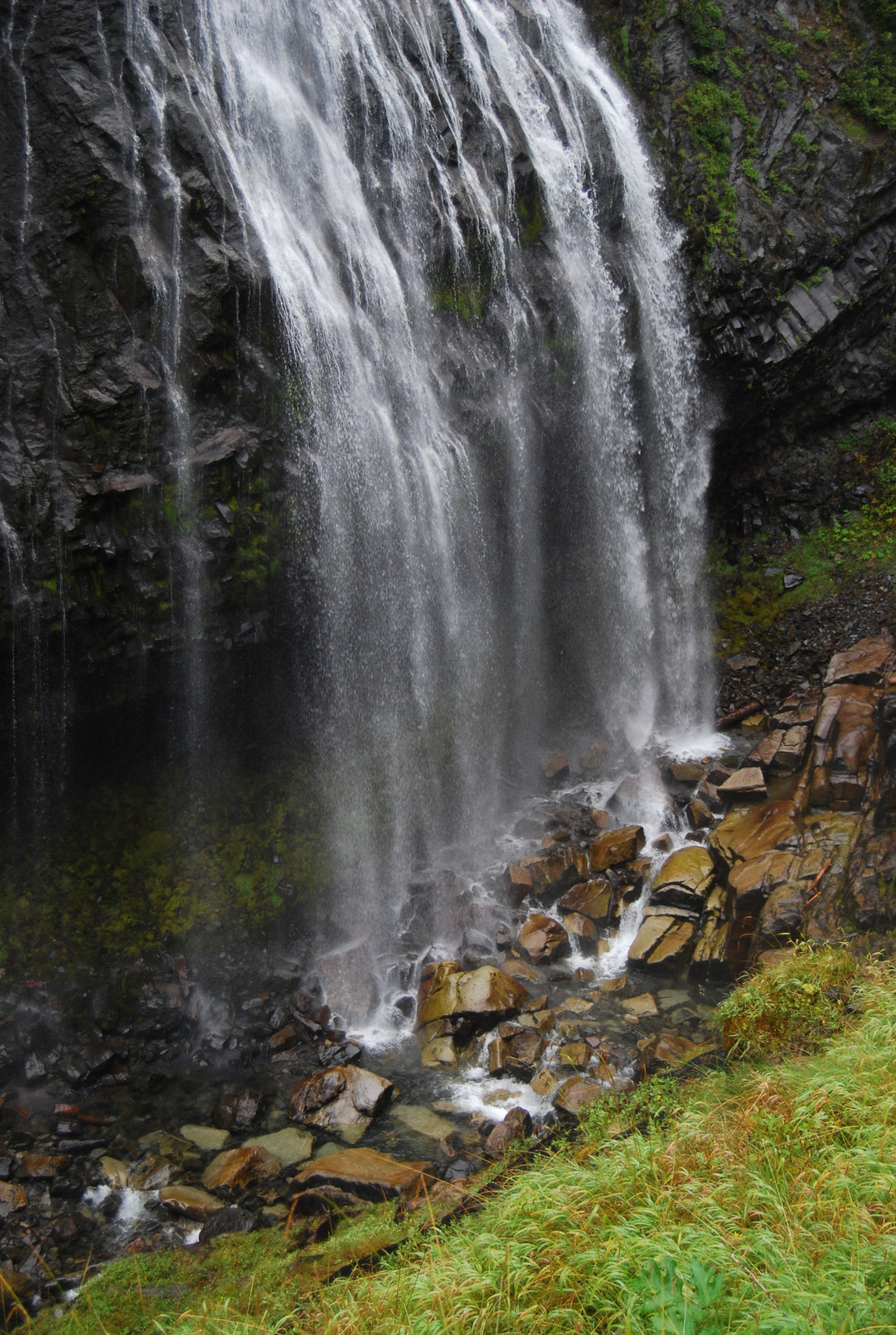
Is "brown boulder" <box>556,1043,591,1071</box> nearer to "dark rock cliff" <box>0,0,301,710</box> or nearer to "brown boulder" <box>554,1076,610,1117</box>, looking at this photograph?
"brown boulder" <box>554,1076,610,1117</box>

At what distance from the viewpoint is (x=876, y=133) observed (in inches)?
618

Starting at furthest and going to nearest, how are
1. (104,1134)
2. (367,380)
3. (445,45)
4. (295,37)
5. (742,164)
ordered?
(742,164), (445,45), (295,37), (367,380), (104,1134)

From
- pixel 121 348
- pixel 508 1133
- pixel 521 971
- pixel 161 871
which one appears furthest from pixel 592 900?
pixel 121 348

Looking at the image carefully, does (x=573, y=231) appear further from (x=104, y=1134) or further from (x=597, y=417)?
(x=104, y=1134)

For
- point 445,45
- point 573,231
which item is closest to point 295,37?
point 445,45

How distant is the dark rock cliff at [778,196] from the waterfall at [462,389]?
76cm

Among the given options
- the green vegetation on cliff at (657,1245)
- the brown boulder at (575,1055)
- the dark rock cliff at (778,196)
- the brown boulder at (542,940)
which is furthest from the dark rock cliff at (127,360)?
the dark rock cliff at (778,196)

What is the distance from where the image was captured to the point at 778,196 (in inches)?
603

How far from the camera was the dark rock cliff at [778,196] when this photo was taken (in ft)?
49.3

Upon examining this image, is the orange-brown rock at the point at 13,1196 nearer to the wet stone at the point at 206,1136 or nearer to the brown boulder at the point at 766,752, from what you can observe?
the wet stone at the point at 206,1136

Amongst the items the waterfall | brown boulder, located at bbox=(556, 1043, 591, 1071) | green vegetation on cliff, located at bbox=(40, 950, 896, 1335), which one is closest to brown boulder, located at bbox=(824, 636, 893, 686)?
the waterfall

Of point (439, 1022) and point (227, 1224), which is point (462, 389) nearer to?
point (439, 1022)

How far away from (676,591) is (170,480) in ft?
31.8

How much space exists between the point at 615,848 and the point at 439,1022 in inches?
139
